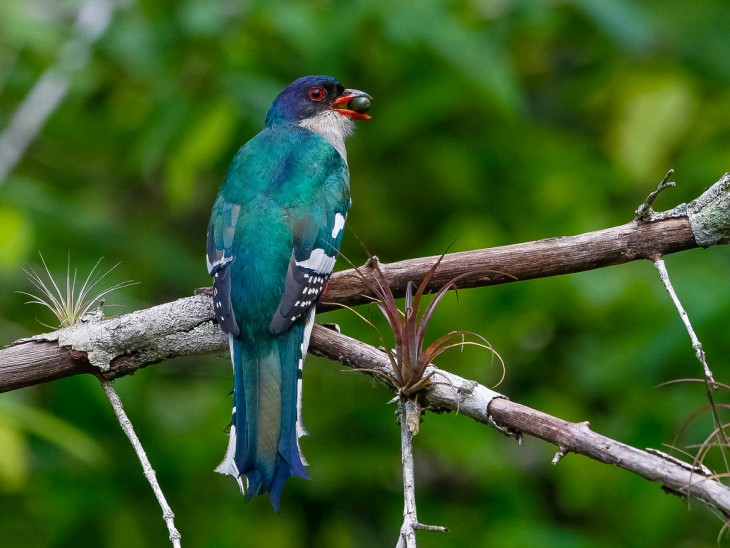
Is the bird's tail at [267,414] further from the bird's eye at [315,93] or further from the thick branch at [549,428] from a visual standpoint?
the bird's eye at [315,93]

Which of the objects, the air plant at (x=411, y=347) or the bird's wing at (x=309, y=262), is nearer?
the air plant at (x=411, y=347)

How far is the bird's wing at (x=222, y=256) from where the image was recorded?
355 cm

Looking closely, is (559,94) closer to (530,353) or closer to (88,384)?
(530,353)

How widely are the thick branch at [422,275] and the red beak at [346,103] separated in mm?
2074

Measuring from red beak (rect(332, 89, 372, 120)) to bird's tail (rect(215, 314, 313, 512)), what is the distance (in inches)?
77.9

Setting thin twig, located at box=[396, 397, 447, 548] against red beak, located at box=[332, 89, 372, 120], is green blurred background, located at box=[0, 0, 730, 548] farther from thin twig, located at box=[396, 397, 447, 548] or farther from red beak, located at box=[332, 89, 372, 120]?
thin twig, located at box=[396, 397, 447, 548]

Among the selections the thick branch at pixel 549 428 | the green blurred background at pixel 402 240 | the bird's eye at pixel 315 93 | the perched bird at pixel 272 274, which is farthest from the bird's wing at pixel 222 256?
the bird's eye at pixel 315 93

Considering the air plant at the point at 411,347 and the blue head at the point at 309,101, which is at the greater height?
the blue head at the point at 309,101

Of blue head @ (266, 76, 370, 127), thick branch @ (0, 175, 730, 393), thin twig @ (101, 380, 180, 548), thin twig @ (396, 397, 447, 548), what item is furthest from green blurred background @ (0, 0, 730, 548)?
thin twig @ (396, 397, 447, 548)

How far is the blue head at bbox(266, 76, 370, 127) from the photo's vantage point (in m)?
5.32

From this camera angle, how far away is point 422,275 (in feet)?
10.8

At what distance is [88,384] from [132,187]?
7.40ft

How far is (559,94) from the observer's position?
7.06 meters

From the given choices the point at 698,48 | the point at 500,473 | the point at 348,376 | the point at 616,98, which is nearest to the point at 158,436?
the point at 348,376
